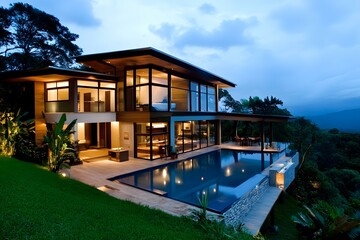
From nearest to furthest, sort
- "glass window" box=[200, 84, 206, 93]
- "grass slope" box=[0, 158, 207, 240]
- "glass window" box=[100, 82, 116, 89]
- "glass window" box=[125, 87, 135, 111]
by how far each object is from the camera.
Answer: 1. "grass slope" box=[0, 158, 207, 240]
2. "glass window" box=[125, 87, 135, 111]
3. "glass window" box=[100, 82, 116, 89]
4. "glass window" box=[200, 84, 206, 93]

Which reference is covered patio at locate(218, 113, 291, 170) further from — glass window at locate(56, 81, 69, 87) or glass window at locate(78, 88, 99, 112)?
glass window at locate(56, 81, 69, 87)

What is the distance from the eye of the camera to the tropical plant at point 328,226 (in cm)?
640

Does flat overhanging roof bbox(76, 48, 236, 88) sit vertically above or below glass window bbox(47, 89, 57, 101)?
above

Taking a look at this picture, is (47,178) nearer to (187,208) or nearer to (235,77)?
(187,208)

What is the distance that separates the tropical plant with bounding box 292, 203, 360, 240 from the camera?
6.40m

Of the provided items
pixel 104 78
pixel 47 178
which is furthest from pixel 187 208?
pixel 104 78

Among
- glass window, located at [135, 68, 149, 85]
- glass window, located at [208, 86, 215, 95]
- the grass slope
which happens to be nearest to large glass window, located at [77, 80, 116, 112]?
glass window, located at [135, 68, 149, 85]

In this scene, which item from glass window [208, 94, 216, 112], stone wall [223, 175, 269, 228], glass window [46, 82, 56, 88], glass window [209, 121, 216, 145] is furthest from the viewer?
glass window [208, 94, 216, 112]

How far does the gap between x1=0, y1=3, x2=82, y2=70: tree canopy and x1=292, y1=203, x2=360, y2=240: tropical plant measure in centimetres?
2640

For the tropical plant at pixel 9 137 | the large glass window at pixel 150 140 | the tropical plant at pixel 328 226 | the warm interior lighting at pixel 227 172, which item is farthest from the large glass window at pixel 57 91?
the tropical plant at pixel 328 226

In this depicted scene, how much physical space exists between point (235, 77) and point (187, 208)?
122 meters

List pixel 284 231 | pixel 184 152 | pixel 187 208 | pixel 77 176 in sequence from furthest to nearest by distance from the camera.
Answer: pixel 184 152 < pixel 77 176 < pixel 284 231 < pixel 187 208

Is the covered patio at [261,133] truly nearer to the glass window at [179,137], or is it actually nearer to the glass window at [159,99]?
the glass window at [179,137]

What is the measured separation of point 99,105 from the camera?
15102mm
